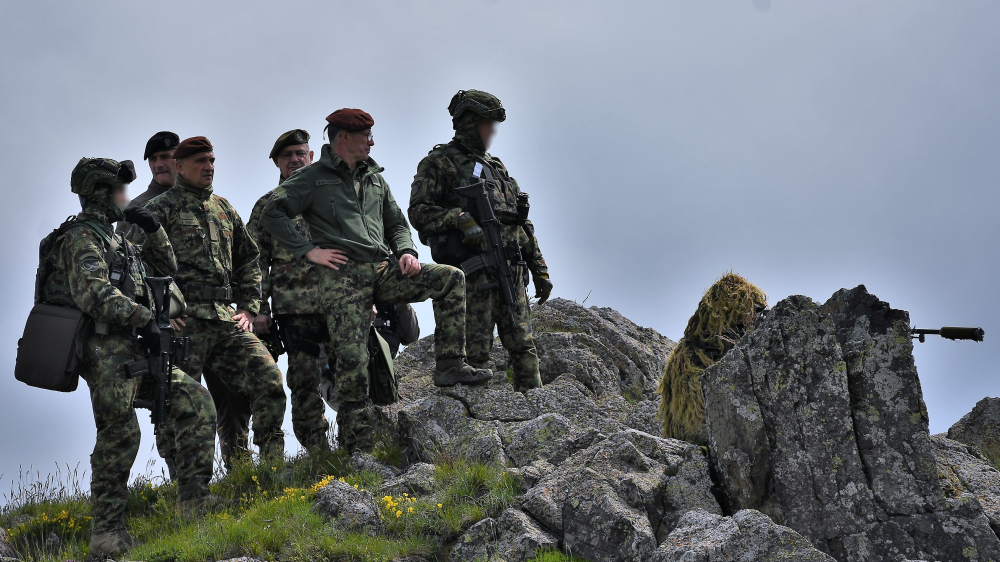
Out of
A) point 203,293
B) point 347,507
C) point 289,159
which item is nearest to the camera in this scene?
point 347,507

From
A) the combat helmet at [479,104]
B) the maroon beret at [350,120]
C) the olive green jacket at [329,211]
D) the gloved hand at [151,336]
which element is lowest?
the gloved hand at [151,336]

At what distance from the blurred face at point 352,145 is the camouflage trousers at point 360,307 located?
103 cm

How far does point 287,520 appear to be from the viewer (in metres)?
7.14

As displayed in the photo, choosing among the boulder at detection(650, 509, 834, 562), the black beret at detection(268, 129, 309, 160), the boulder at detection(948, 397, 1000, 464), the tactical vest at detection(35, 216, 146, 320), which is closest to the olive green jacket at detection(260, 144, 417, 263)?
the tactical vest at detection(35, 216, 146, 320)

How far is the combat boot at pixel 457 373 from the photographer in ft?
30.5

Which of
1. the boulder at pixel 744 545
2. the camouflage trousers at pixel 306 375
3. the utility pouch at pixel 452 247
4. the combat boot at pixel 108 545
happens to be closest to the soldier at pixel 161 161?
the camouflage trousers at pixel 306 375

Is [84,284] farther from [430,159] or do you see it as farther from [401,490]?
[430,159]

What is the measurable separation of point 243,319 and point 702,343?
434 cm

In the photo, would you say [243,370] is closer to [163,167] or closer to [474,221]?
[163,167]

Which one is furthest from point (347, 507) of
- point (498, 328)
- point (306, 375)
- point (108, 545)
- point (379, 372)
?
point (498, 328)

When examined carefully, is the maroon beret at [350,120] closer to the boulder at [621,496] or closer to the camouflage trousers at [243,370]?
the camouflage trousers at [243,370]

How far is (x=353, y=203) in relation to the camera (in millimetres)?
8797

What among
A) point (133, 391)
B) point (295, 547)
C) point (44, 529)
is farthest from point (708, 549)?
point (44, 529)

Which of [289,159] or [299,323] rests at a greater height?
[289,159]
